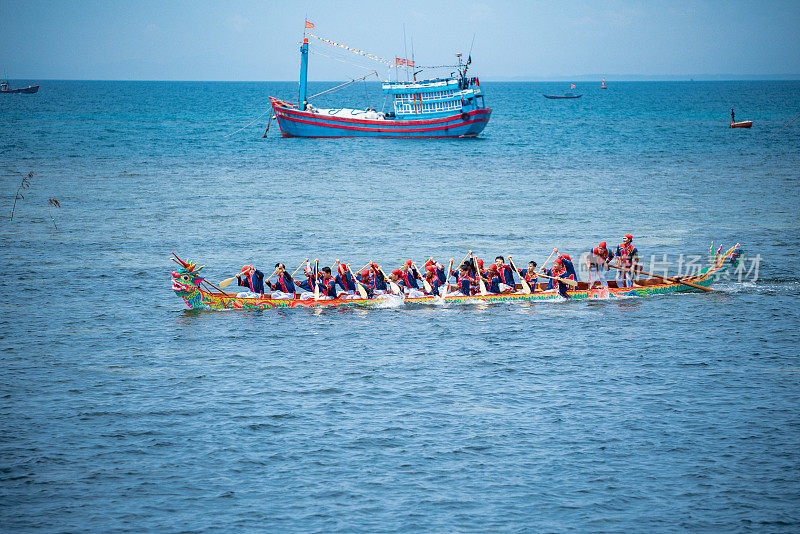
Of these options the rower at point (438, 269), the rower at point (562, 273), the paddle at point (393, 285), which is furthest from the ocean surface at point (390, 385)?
the paddle at point (393, 285)

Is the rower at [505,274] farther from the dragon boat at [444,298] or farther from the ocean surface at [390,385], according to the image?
the ocean surface at [390,385]

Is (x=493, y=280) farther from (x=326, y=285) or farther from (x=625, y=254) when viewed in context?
(x=326, y=285)

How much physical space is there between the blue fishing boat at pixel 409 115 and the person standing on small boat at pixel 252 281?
2143 inches

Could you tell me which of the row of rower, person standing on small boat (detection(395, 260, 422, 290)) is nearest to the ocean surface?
the row of rower

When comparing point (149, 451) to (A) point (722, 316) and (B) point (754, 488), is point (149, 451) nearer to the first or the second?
(B) point (754, 488)

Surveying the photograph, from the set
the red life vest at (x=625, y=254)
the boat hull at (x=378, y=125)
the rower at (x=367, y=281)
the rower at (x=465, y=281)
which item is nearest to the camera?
the rower at (x=465, y=281)

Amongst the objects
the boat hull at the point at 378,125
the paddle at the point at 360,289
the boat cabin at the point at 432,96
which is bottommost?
the paddle at the point at 360,289

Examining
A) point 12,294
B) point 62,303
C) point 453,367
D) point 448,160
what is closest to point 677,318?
point 453,367

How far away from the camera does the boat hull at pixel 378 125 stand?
80875 mm

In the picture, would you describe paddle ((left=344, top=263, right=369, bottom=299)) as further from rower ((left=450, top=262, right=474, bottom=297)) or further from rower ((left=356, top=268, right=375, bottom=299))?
rower ((left=450, top=262, right=474, bottom=297))

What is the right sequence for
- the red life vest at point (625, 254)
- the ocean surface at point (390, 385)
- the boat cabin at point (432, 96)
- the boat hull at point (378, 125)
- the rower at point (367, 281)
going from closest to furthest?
the ocean surface at point (390, 385) → the rower at point (367, 281) → the red life vest at point (625, 254) → the boat cabin at point (432, 96) → the boat hull at point (378, 125)

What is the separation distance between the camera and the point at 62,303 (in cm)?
2733

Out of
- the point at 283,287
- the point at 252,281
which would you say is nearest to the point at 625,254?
the point at 283,287

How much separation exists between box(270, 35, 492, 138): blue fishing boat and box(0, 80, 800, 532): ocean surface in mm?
35157
